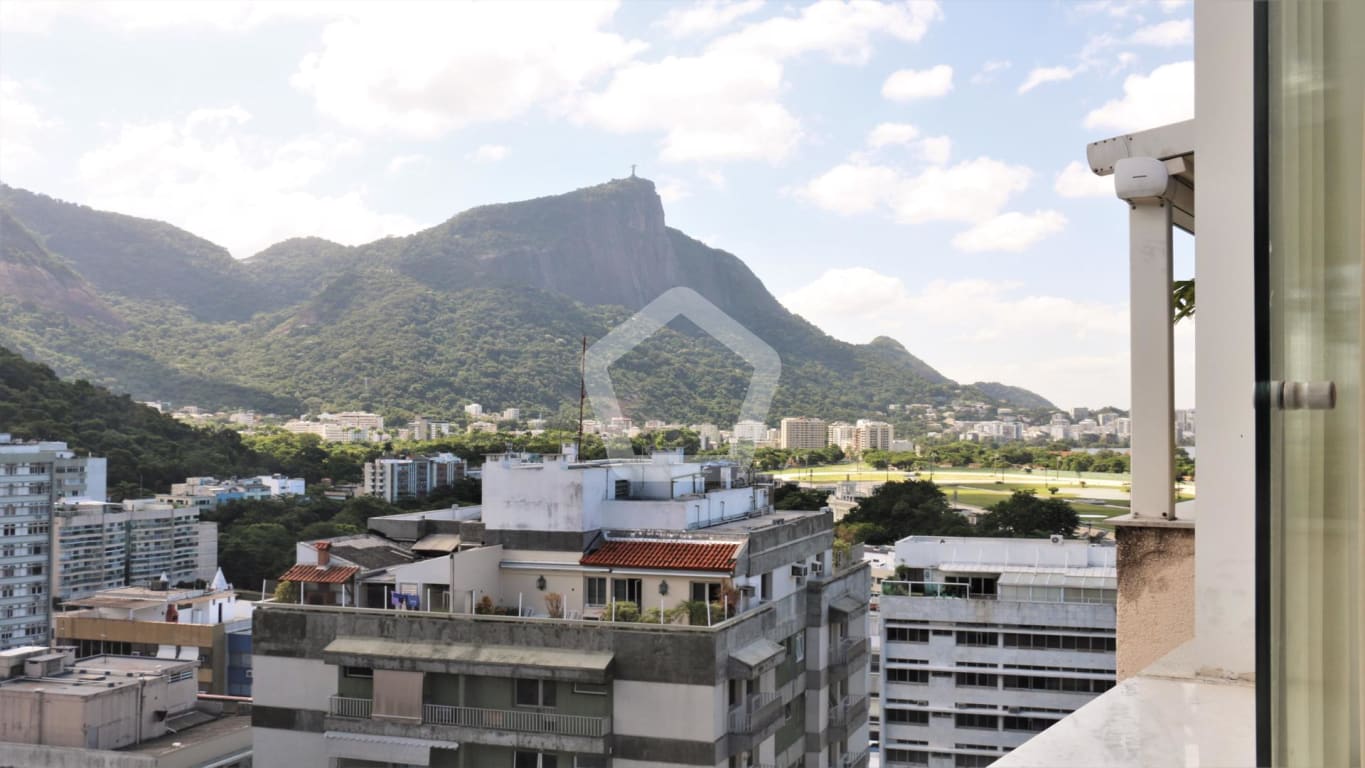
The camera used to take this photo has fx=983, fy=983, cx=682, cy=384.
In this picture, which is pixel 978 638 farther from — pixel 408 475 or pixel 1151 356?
pixel 408 475

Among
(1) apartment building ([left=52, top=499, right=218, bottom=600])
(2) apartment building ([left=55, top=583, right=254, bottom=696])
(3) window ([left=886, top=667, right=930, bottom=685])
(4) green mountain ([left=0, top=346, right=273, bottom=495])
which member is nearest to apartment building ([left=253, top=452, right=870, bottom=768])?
(3) window ([left=886, top=667, right=930, bottom=685])

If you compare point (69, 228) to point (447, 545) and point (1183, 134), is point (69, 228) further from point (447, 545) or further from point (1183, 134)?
point (1183, 134)

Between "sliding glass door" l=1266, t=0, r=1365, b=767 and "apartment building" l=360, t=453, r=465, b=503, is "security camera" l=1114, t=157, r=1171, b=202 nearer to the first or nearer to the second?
"sliding glass door" l=1266, t=0, r=1365, b=767

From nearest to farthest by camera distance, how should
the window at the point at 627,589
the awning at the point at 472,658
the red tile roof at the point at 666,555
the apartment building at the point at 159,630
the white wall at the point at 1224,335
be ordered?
1. the white wall at the point at 1224,335
2. the awning at the point at 472,658
3. the red tile roof at the point at 666,555
4. the window at the point at 627,589
5. the apartment building at the point at 159,630

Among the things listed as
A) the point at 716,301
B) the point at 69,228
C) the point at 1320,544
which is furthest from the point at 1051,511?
the point at 69,228

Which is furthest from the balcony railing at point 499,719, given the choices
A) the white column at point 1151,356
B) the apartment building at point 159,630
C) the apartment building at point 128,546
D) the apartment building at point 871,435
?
the apartment building at point 871,435

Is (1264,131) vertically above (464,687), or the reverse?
(1264,131)

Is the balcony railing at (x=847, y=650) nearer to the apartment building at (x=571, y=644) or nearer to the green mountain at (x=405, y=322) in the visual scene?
the apartment building at (x=571, y=644)
